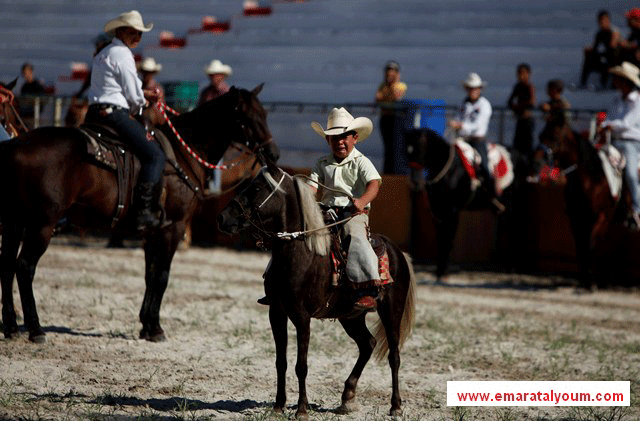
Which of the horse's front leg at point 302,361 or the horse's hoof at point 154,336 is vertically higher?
the horse's front leg at point 302,361

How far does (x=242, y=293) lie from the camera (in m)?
12.9

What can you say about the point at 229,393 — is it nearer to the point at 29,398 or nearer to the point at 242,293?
the point at 29,398

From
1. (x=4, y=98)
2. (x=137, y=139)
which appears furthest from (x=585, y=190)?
(x=4, y=98)

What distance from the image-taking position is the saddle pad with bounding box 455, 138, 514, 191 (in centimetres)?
1556

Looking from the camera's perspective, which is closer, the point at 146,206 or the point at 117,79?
the point at 117,79

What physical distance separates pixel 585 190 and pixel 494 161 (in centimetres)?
155

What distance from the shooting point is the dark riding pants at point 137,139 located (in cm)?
972

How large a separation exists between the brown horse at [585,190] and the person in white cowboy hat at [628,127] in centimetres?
23

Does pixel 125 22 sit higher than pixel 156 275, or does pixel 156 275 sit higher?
pixel 125 22

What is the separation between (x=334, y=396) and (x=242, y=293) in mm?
4984

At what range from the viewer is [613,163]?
14.8 meters

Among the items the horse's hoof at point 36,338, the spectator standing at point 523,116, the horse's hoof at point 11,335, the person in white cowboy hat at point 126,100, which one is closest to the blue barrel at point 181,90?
the spectator standing at point 523,116

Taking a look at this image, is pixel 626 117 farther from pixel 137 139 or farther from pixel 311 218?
pixel 311 218

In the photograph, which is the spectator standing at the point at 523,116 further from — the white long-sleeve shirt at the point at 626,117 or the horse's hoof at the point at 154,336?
the horse's hoof at the point at 154,336
